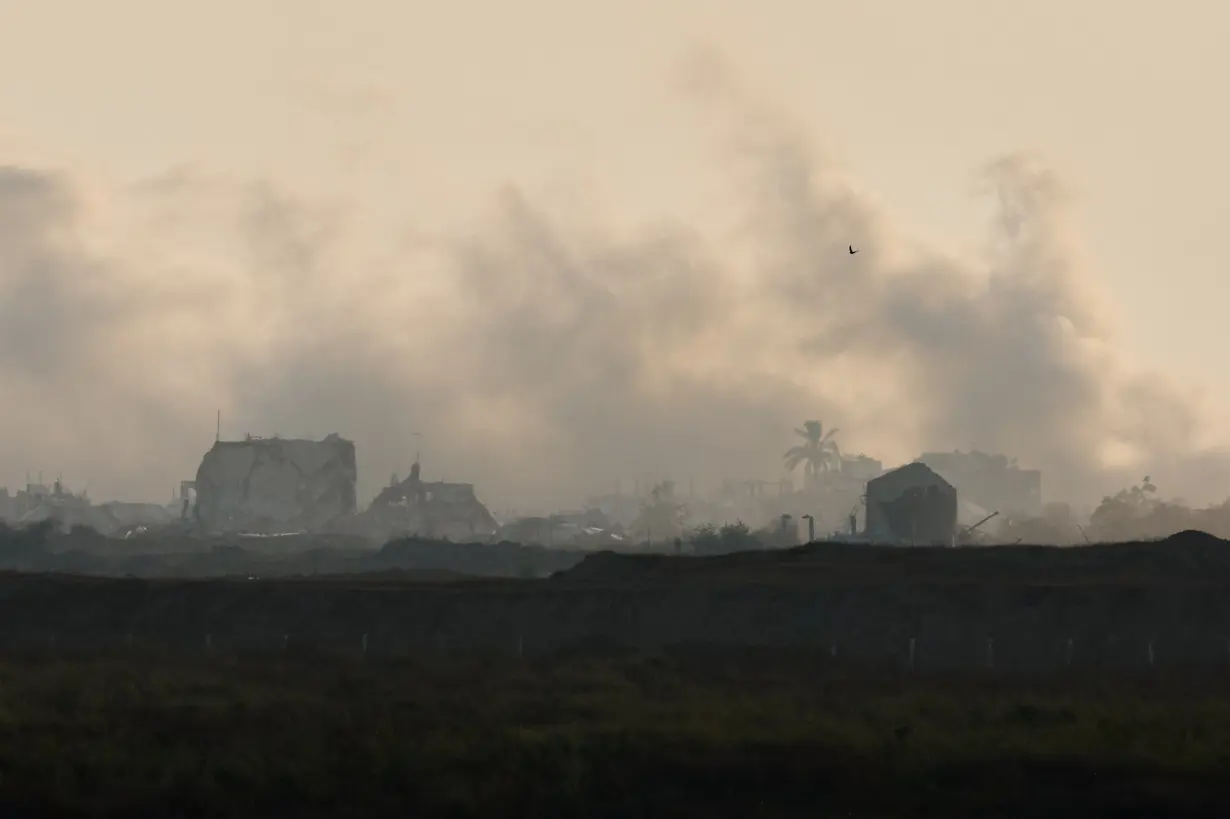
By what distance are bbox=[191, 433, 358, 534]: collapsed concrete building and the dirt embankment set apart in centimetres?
11546

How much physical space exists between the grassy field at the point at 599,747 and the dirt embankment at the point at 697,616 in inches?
564

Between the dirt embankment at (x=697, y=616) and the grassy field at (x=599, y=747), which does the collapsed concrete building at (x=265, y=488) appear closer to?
the dirt embankment at (x=697, y=616)

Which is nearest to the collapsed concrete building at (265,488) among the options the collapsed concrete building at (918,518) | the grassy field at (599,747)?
the collapsed concrete building at (918,518)

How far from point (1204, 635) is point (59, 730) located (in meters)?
46.7

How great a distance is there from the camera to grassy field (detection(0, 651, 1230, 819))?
28.9 meters

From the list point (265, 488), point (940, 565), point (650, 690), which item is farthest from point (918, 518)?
point (650, 690)

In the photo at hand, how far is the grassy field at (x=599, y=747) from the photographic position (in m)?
28.9

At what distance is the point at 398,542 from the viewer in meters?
146

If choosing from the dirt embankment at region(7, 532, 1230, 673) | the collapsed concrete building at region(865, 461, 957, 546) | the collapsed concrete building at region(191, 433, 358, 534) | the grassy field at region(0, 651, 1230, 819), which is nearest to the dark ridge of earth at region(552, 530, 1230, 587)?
the dirt embankment at region(7, 532, 1230, 673)

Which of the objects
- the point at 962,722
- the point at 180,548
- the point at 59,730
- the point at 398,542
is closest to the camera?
the point at 59,730

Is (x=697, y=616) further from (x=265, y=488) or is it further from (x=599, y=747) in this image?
(x=265, y=488)

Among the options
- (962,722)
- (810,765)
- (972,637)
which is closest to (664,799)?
(810,765)

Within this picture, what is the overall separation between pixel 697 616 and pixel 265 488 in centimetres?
13326

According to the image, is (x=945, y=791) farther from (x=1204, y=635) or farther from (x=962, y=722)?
(x=1204, y=635)
